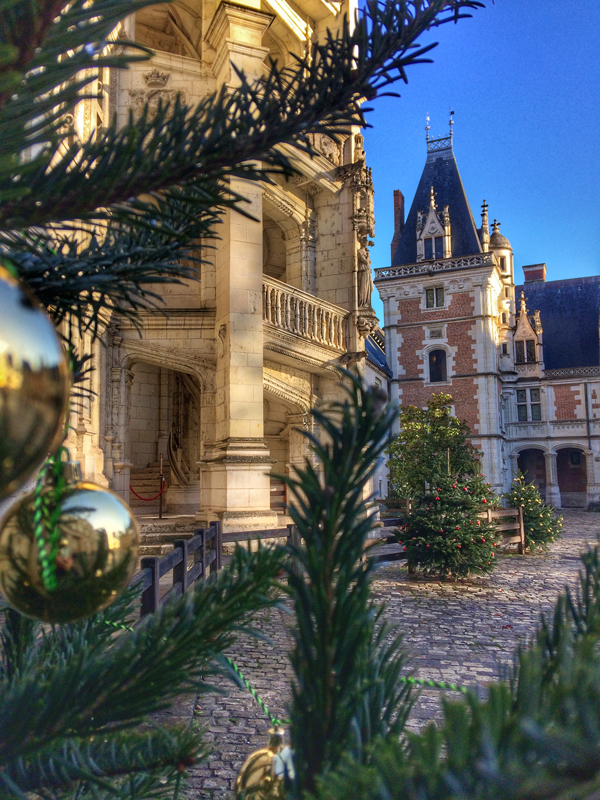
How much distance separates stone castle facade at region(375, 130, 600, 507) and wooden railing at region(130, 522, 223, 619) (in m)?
23.9

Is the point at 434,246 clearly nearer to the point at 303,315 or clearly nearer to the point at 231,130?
the point at 303,315

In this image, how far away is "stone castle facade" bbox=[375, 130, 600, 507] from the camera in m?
28.9

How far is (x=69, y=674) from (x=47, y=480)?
22 cm

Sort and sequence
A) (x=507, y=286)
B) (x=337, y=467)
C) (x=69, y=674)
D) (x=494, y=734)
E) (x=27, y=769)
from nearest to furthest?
(x=494, y=734)
(x=337, y=467)
(x=69, y=674)
(x=27, y=769)
(x=507, y=286)

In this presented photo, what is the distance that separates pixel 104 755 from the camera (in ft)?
2.90

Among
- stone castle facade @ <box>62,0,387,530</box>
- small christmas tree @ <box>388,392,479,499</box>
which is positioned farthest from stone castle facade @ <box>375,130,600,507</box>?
stone castle facade @ <box>62,0,387,530</box>

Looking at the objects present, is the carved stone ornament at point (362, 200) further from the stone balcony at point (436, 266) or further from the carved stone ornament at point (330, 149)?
the stone balcony at point (436, 266)

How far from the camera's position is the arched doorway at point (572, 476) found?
34497 millimetres

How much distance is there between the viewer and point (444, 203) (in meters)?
32.9

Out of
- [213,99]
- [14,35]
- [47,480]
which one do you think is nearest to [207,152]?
[213,99]

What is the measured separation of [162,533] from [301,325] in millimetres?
4603

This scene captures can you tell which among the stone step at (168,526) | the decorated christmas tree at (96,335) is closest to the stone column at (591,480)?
the stone step at (168,526)

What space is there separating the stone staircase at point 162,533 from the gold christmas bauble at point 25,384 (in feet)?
29.1

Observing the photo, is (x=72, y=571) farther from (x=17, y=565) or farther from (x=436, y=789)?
(x=436, y=789)
